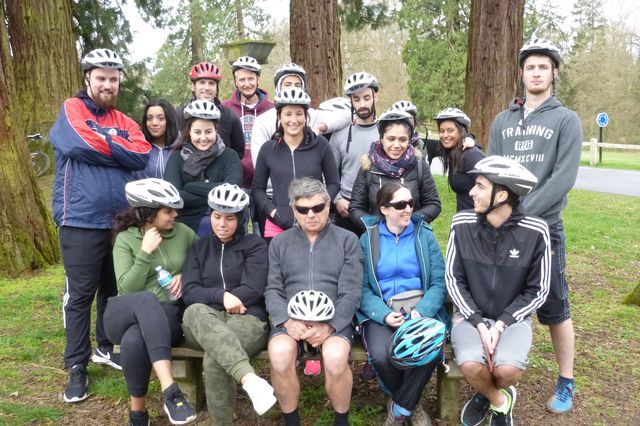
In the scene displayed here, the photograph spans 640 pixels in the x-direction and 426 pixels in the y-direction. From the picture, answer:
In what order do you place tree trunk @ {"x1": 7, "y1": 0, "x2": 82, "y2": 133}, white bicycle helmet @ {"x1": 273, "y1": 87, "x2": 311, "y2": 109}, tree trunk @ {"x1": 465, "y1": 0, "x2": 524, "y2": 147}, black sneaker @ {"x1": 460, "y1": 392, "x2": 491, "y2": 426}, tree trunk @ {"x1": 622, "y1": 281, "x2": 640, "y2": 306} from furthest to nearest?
tree trunk @ {"x1": 7, "y1": 0, "x2": 82, "y2": 133} → tree trunk @ {"x1": 465, "y1": 0, "x2": 524, "y2": 147} → tree trunk @ {"x1": 622, "y1": 281, "x2": 640, "y2": 306} → white bicycle helmet @ {"x1": 273, "y1": 87, "x2": 311, "y2": 109} → black sneaker @ {"x1": 460, "y1": 392, "x2": 491, "y2": 426}

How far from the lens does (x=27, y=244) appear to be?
23.2 feet

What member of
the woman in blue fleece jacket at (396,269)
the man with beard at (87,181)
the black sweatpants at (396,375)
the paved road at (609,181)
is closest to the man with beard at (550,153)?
the woman in blue fleece jacket at (396,269)

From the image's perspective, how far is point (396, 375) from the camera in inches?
144

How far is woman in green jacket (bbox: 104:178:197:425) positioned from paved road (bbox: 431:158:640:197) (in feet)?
45.0

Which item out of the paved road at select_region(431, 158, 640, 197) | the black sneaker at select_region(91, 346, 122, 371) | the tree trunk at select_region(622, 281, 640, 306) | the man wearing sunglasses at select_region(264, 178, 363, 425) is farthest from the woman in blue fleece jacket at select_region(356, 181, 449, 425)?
the paved road at select_region(431, 158, 640, 197)

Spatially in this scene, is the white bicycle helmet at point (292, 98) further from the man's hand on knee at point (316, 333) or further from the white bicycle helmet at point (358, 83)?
the man's hand on knee at point (316, 333)

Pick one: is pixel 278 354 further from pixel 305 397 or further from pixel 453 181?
pixel 453 181

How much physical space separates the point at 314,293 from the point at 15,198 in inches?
191

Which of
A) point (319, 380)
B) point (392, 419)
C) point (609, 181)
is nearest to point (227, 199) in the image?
point (319, 380)

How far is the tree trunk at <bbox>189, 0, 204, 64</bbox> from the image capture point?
24.5 metres

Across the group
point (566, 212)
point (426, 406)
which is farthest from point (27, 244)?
point (566, 212)

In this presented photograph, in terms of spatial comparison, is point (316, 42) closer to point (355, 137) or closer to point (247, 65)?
point (247, 65)

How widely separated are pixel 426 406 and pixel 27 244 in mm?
5305

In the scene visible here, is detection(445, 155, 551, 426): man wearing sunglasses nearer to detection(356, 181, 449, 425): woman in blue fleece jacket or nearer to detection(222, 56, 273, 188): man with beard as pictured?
detection(356, 181, 449, 425): woman in blue fleece jacket
